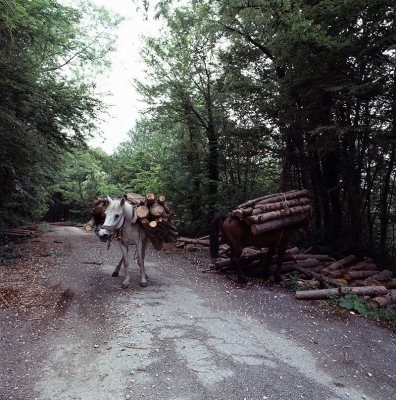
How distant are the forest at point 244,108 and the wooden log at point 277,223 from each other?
2000mm

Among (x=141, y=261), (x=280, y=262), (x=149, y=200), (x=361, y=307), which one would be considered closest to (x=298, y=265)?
(x=280, y=262)

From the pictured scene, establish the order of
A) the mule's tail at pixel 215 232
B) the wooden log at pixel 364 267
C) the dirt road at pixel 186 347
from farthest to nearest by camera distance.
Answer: the wooden log at pixel 364 267, the mule's tail at pixel 215 232, the dirt road at pixel 186 347

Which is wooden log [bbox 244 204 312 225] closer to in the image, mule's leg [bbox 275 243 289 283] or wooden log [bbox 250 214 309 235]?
wooden log [bbox 250 214 309 235]

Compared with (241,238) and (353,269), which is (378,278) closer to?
(353,269)

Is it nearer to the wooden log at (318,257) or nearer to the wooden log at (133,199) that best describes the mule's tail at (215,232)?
the wooden log at (133,199)

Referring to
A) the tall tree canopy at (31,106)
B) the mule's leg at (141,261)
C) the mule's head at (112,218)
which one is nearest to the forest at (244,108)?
the tall tree canopy at (31,106)

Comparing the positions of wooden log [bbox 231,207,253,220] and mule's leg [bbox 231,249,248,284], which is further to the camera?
mule's leg [bbox 231,249,248,284]

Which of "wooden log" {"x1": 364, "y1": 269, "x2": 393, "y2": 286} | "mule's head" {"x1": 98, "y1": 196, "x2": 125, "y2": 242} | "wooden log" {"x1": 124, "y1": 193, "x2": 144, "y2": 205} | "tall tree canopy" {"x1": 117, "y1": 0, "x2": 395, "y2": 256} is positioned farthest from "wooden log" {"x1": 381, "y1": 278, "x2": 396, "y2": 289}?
"mule's head" {"x1": 98, "y1": 196, "x2": 125, "y2": 242}

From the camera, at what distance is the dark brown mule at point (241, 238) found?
22.2 feet

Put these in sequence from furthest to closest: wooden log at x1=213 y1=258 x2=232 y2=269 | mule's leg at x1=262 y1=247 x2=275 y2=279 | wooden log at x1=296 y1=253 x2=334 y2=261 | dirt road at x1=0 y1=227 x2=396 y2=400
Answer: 1. wooden log at x1=296 y1=253 x2=334 y2=261
2. wooden log at x1=213 y1=258 x2=232 y2=269
3. mule's leg at x1=262 y1=247 x2=275 y2=279
4. dirt road at x1=0 y1=227 x2=396 y2=400

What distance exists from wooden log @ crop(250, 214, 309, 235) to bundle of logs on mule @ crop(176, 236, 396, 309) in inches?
46.4

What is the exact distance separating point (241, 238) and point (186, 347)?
3.53 meters

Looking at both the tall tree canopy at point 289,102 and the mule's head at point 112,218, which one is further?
the tall tree canopy at point 289,102

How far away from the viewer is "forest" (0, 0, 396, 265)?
21.8 ft
